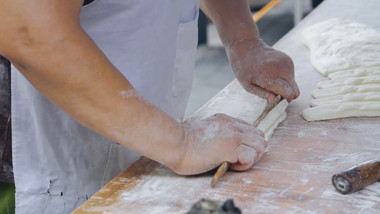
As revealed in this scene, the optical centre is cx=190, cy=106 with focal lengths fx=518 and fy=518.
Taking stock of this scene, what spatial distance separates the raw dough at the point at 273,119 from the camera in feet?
5.87

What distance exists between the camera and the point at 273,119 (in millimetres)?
1857

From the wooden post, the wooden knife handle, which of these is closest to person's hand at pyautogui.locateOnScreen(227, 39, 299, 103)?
the wooden knife handle

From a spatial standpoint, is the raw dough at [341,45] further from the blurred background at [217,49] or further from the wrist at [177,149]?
the blurred background at [217,49]

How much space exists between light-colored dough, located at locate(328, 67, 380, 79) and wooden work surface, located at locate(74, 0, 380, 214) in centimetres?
35

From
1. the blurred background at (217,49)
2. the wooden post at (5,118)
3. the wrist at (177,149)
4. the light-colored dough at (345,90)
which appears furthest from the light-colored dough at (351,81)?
the blurred background at (217,49)

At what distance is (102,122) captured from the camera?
1.35 meters

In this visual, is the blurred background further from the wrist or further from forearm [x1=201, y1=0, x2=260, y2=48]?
the wrist

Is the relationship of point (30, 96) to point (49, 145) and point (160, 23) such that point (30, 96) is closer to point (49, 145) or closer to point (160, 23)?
point (49, 145)

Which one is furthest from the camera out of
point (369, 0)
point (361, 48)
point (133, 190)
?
point (369, 0)

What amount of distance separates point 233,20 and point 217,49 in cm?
440

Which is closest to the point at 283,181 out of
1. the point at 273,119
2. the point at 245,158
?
the point at 245,158

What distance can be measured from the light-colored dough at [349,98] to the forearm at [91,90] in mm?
790

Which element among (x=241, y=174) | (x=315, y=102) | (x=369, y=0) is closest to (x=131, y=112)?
(x=241, y=174)

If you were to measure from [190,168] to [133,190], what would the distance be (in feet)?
0.56
